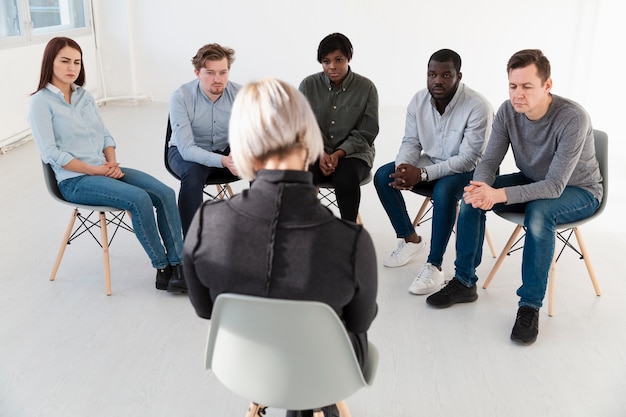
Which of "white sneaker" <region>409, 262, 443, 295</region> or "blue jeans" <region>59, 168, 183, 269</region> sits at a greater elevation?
"blue jeans" <region>59, 168, 183, 269</region>

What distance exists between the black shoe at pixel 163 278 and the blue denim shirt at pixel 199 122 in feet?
1.83

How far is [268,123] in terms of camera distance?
1.49 m

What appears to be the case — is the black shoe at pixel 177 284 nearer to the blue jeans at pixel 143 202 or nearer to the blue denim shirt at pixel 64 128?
the blue jeans at pixel 143 202

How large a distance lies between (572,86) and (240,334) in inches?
248

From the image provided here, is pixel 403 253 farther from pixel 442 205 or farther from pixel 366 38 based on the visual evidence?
Answer: pixel 366 38

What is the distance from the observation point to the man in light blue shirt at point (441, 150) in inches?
122

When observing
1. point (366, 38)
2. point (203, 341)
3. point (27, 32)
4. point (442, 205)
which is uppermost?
point (27, 32)

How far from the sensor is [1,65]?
5227 mm

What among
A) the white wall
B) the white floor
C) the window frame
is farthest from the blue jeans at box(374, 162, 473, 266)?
the white wall

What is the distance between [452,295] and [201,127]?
1492 millimetres

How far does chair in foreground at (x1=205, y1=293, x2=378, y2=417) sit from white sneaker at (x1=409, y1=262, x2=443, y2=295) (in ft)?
4.90

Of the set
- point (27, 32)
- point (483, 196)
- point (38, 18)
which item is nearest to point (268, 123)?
point (483, 196)

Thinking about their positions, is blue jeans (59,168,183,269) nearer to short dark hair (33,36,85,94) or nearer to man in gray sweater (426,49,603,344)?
short dark hair (33,36,85,94)

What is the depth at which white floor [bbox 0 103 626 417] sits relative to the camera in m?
2.27
